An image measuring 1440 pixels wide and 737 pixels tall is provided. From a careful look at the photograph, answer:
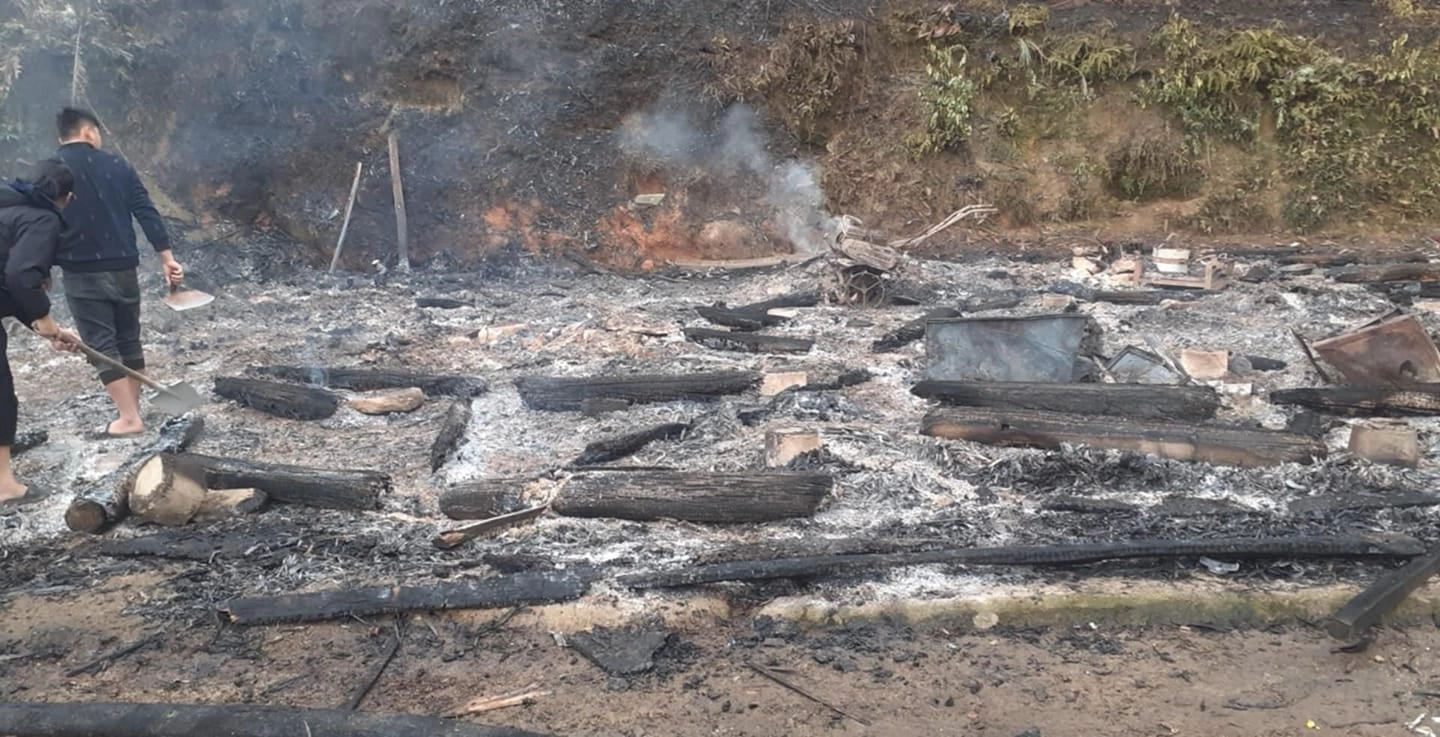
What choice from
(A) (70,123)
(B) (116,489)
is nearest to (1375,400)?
(B) (116,489)

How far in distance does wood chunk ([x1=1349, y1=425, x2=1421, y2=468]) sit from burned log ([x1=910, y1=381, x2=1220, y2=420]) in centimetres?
81

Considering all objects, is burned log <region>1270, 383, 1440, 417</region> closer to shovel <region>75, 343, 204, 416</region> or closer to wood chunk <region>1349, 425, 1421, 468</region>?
wood chunk <region>1349, 425, 1421, 468</region>

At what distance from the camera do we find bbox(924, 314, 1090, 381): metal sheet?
6520 millimetres

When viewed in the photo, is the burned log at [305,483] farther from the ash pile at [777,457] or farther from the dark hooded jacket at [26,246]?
the dark hooded jacket at [26,246]

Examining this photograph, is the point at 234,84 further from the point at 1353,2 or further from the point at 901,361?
the point at 1353,2

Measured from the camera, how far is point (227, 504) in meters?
5.15

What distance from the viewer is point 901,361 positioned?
24.7 feet

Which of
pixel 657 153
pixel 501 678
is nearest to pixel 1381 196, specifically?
pixel 657 153

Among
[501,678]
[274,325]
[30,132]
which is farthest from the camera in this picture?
[30,132]

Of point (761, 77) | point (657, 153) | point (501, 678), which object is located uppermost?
point (761, 77)

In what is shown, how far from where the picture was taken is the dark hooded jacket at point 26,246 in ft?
16.7

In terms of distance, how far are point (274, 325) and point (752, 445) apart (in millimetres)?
5699

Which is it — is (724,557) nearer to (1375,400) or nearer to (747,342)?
(747,342)

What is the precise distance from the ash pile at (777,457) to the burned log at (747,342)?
0.02 meters
